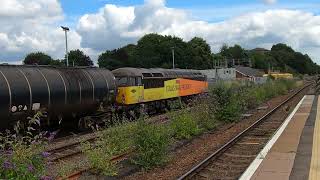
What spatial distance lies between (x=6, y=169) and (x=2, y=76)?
366 inches

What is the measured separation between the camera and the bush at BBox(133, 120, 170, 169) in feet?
42.4

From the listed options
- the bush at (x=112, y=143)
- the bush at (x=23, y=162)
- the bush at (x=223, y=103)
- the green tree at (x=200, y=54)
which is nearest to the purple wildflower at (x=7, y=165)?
the bush at (x=23, y=162)

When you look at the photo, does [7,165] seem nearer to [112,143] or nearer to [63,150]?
[112,143]

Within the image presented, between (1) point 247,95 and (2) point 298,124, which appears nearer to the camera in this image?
(2) point 298,124

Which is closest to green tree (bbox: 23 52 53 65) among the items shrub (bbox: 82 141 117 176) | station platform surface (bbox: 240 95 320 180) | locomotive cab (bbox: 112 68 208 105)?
locomotive cab (bbox: 112 68 208 105)

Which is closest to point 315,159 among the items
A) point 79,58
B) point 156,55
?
point 79,58

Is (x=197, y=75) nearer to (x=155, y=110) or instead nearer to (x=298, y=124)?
(x=155, y=110)

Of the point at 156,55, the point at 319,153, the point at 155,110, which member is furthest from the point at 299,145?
the point at 156,55

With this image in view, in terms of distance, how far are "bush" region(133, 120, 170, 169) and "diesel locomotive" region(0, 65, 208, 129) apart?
16.0ft

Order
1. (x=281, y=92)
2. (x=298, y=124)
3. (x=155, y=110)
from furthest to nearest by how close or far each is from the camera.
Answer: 1. (x=281, y=92)
2. (x=155, y=110)
3. (x=298, y=124)

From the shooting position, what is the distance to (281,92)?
59469mm

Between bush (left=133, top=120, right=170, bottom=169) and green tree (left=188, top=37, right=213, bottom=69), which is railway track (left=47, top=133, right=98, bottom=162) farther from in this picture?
green tree (left=188, top=37, right=213, bottom=69)

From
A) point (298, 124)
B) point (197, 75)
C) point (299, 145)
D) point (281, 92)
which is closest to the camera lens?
point (299, 145)

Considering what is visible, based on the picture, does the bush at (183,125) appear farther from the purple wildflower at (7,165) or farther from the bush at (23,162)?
the purple wildflower at (7,165)
